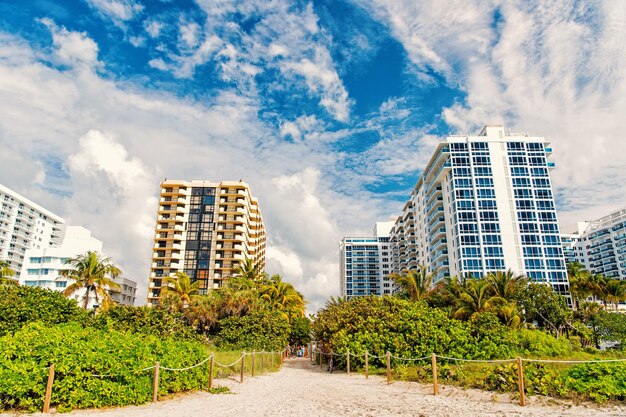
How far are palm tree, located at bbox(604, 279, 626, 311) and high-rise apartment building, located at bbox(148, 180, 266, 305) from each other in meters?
58.8

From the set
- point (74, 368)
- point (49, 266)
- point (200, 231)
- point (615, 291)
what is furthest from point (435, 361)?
point (49, 266)

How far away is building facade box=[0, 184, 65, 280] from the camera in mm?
97688

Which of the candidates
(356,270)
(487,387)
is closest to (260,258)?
(356,270)

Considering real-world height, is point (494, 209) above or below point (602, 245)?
below

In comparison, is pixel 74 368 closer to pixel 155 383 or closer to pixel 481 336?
pixel 155 383

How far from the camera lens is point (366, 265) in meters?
144

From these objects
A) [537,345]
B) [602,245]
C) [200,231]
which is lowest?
[537,345]

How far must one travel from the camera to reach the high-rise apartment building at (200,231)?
75.4 m

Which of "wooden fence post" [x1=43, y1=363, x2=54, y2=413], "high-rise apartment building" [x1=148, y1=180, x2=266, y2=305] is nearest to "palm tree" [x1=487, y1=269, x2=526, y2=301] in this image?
"high-rise apartment building" [x1=148, y1=180, x2=266, y2=305]

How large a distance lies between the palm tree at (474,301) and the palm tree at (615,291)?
32.5 meters

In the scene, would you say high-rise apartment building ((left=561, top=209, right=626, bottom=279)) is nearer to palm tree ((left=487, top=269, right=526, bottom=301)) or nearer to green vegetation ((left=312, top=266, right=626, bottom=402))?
green vegetation ((left=312, top=266, right=626, bottom=402))

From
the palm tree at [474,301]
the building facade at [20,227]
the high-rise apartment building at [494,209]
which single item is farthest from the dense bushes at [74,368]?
the building facade at [20,227]

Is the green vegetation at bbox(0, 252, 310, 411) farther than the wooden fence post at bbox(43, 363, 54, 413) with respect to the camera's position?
Yes

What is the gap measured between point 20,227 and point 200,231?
56094 mm
